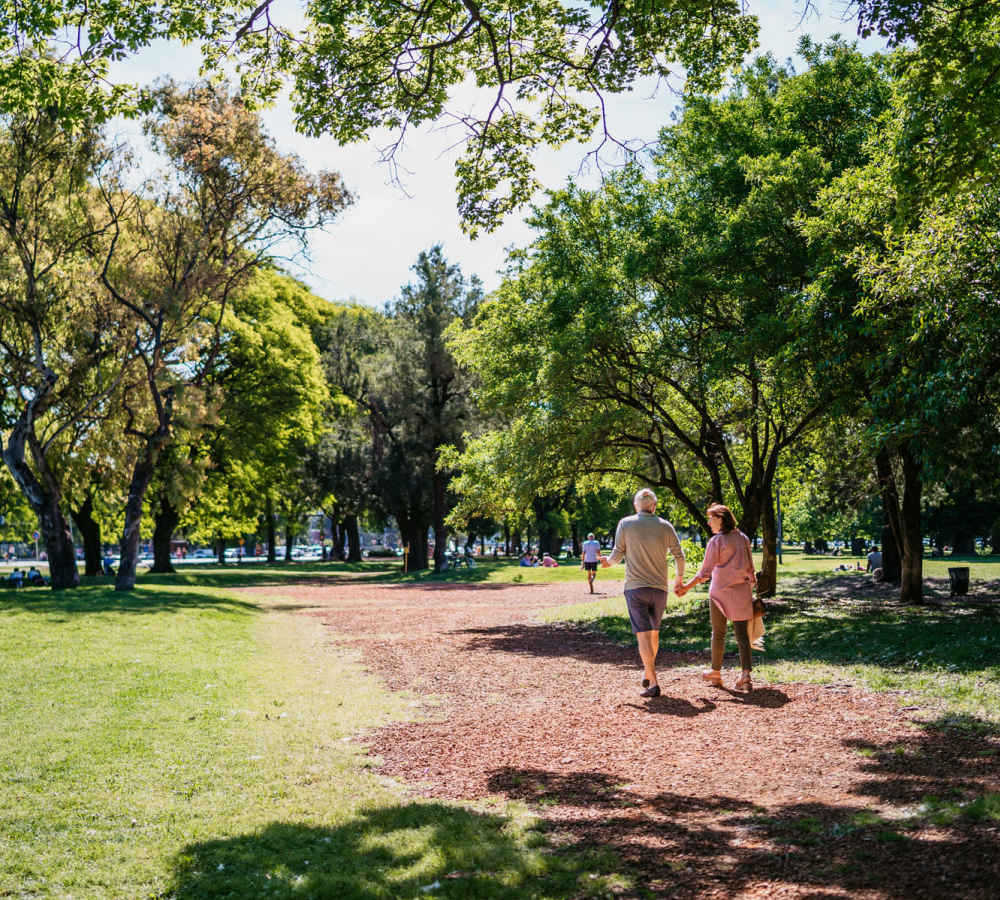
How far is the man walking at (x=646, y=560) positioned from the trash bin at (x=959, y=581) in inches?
585

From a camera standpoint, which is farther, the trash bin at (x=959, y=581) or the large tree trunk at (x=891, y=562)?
the large tree trunk at (x=891, y=562)

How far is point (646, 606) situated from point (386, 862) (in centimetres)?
483

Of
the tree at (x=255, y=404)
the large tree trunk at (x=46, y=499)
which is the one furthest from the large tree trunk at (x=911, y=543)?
the tree at (x=255, y=404)

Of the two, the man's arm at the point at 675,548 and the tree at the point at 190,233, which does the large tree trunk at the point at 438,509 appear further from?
the man's arm at the point at 675,548

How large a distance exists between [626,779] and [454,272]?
128 ft

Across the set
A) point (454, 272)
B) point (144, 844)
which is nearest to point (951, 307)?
point (144, 844)

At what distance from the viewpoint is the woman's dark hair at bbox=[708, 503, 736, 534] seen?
9109mm

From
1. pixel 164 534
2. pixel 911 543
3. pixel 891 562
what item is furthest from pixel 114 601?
pixel 891 562

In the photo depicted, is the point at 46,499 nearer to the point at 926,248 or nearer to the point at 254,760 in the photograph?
the point at 254,760

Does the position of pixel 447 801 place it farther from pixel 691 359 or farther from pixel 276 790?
pixel 691 359

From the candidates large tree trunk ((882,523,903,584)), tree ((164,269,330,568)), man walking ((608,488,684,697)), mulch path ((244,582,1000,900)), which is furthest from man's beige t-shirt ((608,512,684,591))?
tree ((164,269,330,568))

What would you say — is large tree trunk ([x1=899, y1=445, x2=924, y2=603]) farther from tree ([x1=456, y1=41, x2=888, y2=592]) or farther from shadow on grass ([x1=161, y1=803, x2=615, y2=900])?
shadow on grass ([x1=161, y1=803, x2=615, y2=900])

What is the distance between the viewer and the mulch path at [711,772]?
439 centimetres

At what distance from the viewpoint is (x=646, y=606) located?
9.00 m
